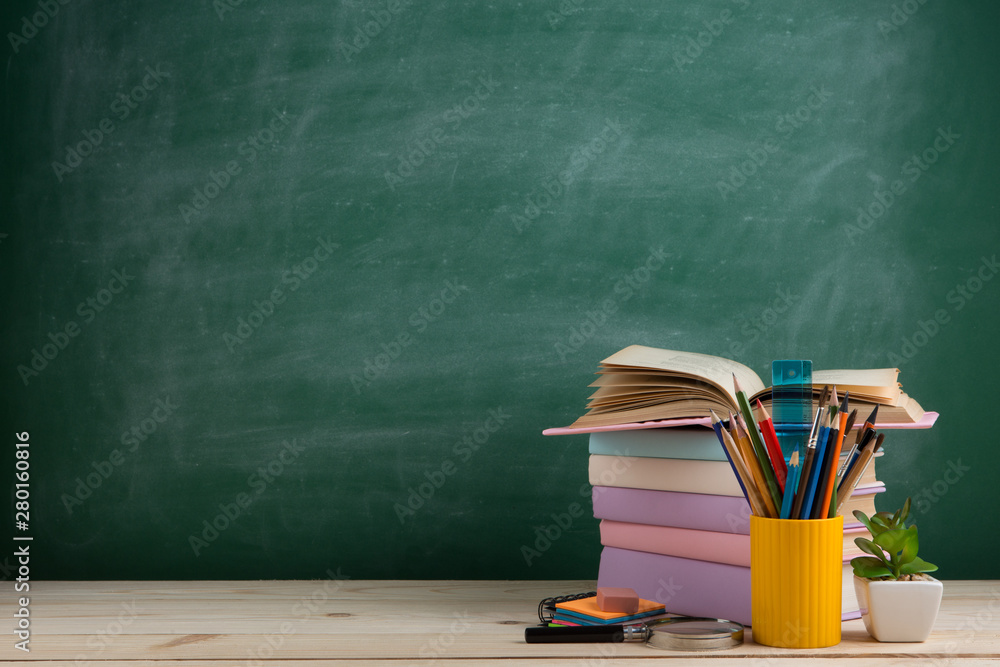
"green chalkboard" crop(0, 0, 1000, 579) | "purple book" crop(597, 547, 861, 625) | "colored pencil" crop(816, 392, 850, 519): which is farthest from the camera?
"green chalkboard" crop(0, 0, 1000, 579)

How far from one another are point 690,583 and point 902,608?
0.71 feet

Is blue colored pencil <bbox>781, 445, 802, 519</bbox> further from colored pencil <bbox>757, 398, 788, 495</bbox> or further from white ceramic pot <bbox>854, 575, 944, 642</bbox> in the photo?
white ceramic pot <bbox>854, 575, 944, 642</bbox>

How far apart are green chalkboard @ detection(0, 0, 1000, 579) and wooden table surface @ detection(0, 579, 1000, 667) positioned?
0.34 feet

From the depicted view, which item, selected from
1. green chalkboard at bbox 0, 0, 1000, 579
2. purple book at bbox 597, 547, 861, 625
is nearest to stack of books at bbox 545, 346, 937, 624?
purple book at bbox 597, 547, 861, 625

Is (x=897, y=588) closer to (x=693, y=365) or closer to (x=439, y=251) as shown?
(x=693, y=365)

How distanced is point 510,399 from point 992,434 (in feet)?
2.51

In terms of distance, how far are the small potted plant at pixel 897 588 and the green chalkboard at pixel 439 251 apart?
1.60 feet

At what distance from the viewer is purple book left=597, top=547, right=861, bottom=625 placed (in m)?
0.89

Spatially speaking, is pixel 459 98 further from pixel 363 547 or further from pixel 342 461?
pixel 363 547

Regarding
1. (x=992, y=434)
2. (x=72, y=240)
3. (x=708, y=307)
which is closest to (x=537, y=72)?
(x=708, y=307)

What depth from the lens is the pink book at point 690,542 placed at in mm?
893

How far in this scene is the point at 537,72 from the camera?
1.30 m

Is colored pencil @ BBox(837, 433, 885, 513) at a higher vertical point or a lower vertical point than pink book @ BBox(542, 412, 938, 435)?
lower

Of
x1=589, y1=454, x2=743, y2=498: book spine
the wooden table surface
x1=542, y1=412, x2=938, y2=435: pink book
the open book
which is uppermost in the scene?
the open book
